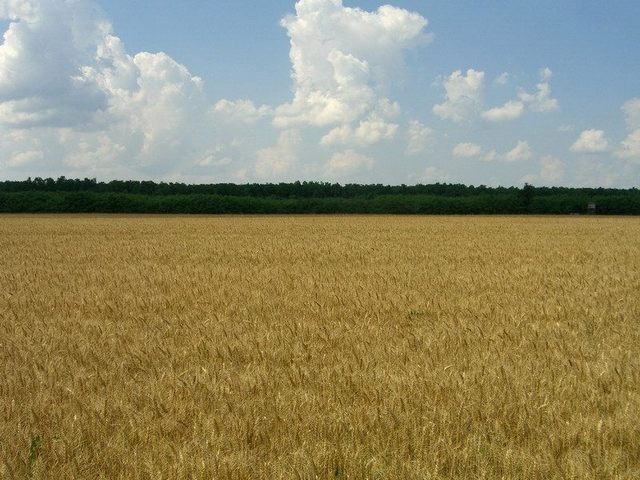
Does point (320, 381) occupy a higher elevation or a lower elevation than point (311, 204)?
lower

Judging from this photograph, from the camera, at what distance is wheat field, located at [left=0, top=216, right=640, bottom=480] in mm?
3521

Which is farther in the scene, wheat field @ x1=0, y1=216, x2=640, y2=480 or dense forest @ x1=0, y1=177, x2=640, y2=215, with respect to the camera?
dense forest @ x1=0, y1=177, x2=640, y2=215

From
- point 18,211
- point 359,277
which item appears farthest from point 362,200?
point 359,277

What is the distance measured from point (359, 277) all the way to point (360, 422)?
882 cm

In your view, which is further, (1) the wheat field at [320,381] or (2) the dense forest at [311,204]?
(2) the dense forest at [311,204]

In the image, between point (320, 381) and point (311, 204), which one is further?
point (311, 204)

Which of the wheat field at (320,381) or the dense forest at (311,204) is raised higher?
the dense forest at (311,204)

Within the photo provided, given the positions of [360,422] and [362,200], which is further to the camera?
[362,200]

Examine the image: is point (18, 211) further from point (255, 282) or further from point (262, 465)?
point (262, 465)

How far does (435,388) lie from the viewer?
4691mm

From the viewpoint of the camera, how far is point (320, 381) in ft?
16.4

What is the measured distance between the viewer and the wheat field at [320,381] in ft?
11.6

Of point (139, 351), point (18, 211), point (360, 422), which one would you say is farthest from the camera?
point (18, 211)

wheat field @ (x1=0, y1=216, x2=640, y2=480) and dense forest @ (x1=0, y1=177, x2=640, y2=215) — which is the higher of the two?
dense forest @ (x1=0, y1=177, x2=640, y2=215)
